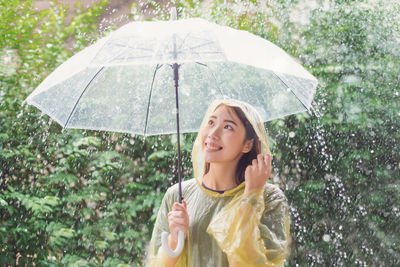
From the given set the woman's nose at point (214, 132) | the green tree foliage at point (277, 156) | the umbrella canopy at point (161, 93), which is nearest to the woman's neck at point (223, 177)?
the woman's nose at point (214, 132)

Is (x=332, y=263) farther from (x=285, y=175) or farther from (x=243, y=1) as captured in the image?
(x=243, y=1)

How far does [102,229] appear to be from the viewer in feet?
14.0

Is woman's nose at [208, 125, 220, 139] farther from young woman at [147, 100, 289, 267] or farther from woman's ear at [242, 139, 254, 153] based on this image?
woman's ear at [242, 139, 254, 153]

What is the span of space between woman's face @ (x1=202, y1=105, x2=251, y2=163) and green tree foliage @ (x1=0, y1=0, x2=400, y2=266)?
2.40 metres

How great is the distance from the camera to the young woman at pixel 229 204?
1601 mm

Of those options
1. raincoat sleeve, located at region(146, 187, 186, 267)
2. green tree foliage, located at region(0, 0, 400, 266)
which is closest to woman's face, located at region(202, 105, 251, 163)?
raincoat sleeve, located at region(146, 187, 186, 267)

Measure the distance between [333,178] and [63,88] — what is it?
3276 mm

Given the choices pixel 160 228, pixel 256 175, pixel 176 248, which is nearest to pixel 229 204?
pixel 256 175

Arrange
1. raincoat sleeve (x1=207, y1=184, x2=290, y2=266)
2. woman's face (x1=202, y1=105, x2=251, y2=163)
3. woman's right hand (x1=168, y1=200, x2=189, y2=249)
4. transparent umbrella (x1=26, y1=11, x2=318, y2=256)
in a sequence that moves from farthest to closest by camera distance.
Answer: transparent umbrella (x1=26, y1=11, x2=318, y2=256), woman's face (x1=202, y1=105, x2=251, y2=163), woman's right hand (x1=168, y1=200, x2=189, y2=249), raincoat sleeve (x1=207, y1=184, x2=290, y2=266)

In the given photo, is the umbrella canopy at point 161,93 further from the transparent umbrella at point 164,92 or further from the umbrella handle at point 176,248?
the umbrella handle at point 176,248

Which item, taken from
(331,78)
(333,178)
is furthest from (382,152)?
(331,78)

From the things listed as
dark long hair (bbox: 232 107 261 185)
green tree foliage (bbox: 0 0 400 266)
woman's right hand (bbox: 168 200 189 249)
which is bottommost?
green tree foliage (bbox: 0 0 400 266)

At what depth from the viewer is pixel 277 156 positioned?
14.8 ft

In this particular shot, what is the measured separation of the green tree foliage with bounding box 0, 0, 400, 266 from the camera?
4.25 meters
